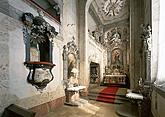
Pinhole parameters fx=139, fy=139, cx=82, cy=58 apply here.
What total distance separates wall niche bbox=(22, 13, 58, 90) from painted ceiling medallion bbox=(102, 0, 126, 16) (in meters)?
6.77

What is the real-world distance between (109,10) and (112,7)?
0.40m

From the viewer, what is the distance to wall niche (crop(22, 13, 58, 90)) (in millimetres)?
3447

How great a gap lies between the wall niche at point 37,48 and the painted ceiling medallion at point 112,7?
6772 millimetres

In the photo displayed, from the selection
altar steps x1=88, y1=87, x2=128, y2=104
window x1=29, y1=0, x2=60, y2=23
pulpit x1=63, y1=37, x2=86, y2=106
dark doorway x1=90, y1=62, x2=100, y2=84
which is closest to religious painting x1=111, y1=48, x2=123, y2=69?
dark doorway x1=90, y1=62, x2=100, y2=84

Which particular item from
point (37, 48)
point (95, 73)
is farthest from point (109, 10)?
point (37, 48)

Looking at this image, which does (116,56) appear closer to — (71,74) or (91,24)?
(91,24)

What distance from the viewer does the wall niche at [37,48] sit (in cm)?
345

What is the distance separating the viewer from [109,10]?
10617 millimetres

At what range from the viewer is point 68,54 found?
582cm

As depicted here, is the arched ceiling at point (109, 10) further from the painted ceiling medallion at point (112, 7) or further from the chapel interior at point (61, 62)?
the chapel interior at point (61, 62)

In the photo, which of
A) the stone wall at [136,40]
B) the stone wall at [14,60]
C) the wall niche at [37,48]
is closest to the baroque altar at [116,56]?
the stone wall at [136,40]

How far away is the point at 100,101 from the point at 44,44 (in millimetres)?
3608

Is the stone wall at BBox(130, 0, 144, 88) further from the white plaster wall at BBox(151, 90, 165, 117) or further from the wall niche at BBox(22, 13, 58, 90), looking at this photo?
the wall niche at BBox(22, 13, 58, 90)

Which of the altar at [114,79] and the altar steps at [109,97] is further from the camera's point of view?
the altar at [114,79]
